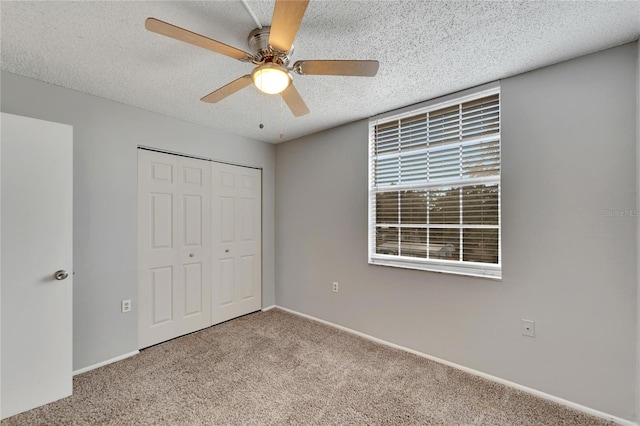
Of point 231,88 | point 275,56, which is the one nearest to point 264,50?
point 275,56

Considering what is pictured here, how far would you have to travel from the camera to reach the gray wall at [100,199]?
221 centimetres

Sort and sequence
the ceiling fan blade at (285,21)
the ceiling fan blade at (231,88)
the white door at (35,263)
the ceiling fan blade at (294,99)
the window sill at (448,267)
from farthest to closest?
1. the window sill at (448,267)
2. the white door at (35,263)
3. the ceiling fan blade at (294,99)
4. the ceiling fan blade at (231,88)
5. the ceiling fan blade at (285,21)

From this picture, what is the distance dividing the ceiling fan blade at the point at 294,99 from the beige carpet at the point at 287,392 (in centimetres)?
203

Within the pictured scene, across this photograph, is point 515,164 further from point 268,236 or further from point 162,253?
point 162,253

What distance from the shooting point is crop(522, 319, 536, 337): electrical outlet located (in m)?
1.98

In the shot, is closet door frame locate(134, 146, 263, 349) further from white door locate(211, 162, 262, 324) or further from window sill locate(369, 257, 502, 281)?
window sill locate(369, 257, 502, 281)

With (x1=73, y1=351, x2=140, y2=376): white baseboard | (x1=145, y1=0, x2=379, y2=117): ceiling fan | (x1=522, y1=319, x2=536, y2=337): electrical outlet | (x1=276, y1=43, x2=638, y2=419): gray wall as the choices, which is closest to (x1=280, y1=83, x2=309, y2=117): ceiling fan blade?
(x1=145, y1=0, x2=379, y2=117): ceiling fan

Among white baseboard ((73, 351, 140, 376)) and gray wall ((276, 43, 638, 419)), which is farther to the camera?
white baseboard ((73, 351, 140, 376))

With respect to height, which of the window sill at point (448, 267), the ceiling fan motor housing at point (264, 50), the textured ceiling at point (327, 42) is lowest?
the window sill at point (448, 267)

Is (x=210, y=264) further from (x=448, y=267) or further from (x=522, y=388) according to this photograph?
(x=522, y=388)

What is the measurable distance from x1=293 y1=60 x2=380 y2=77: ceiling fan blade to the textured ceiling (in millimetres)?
255

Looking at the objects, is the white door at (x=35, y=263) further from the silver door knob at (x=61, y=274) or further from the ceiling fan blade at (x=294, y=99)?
the ceiling fan blade at (x=294, y=99)

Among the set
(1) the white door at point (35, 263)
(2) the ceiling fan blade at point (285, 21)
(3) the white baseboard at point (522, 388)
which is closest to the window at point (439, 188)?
(3) the white baseboard at point (522, 388)

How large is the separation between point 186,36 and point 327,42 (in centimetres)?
82
